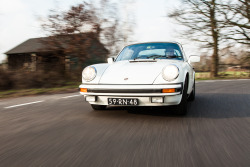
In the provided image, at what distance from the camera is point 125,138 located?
2889 mm

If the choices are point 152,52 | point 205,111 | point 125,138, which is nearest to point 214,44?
point 152,52

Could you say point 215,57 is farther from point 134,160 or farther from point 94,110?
point 134,160

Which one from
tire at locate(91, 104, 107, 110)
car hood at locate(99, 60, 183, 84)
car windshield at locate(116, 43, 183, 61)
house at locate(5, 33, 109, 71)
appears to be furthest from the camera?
house at locate(5, 33, 109, 71)

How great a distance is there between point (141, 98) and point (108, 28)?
10.4 metres

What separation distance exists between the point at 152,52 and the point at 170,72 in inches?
56.3

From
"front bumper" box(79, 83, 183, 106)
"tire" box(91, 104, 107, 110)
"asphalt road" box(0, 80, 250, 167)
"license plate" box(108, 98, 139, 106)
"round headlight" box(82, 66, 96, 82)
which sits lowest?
"asphalt road" box(0, 80, 250, 167)

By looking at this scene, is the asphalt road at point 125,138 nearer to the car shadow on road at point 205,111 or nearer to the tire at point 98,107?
the car shadow on road at point 205,111

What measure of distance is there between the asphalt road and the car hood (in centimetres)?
60

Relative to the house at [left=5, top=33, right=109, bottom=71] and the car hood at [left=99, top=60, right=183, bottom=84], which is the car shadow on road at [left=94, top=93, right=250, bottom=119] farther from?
the house at [left=5, top=33, right=109, bottom=71]

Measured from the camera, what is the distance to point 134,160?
7.24 ft

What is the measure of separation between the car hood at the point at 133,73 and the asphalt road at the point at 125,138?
1.98 ft

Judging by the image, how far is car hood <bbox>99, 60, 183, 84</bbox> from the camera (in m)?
3.72

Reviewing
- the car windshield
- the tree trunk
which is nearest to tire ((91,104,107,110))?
the car windshield

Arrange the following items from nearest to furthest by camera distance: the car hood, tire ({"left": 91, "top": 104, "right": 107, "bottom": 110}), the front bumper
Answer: the front bumper
the car hood
tire ({"left": 91, "top": 104, "right": 107, "bottom": 110})
